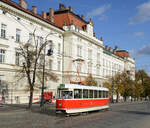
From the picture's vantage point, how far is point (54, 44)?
44.2 m

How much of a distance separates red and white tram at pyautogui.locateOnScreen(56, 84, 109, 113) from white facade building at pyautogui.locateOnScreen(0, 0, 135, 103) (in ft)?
27.7

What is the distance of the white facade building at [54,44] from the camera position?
106ft

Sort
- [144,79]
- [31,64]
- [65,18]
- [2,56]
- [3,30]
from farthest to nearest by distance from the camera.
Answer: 1. [144,79]
2. [65,18]
3. [3,30]
4. [2,56]
5. [31,64]

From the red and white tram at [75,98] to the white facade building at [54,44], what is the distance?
8451 mm

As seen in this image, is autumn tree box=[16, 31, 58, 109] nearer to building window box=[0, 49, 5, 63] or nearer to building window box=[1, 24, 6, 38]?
building window box=[0, 49, 5, 63]

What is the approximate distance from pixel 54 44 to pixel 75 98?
2521 centimetres

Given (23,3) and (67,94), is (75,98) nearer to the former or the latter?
(67,94)

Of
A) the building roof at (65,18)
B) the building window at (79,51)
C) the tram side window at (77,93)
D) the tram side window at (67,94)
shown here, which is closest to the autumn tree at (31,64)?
the tram side window at (67,94)

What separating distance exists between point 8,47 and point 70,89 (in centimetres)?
1637

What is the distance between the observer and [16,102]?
33.9 meters

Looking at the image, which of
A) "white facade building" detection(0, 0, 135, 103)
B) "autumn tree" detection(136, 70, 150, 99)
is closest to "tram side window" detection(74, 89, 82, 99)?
"white facade building" detection(0, 0, 135, 103)

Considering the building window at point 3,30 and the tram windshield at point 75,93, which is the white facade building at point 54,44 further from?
the tram windshield at point 75,93

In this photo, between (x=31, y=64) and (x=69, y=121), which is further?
(x=31, y=64)

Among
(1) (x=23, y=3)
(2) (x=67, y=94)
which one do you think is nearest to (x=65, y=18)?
(1) (x=23, y=3)
